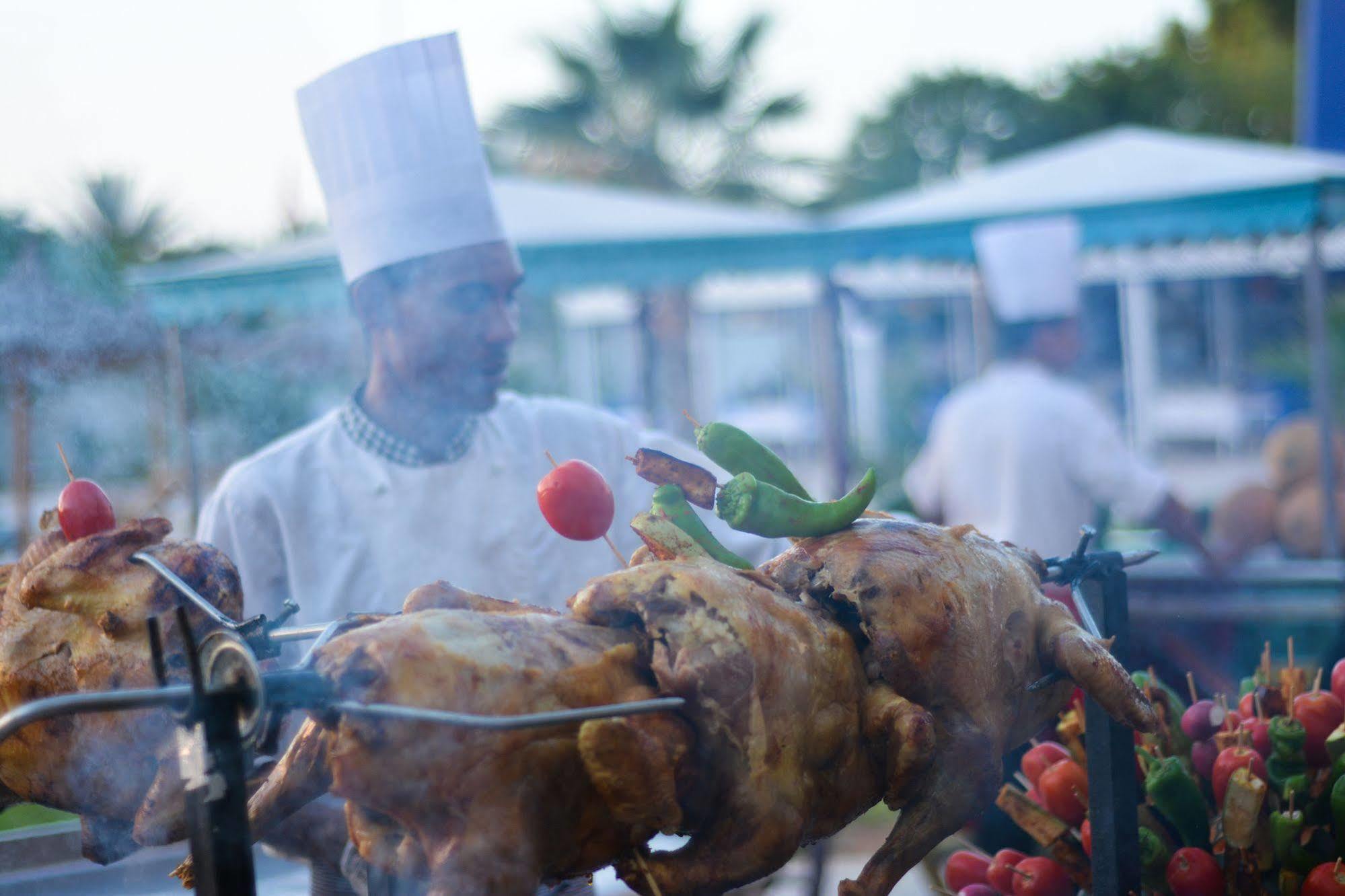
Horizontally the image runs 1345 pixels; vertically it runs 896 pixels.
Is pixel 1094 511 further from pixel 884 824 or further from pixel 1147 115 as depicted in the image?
pixel 1147 115

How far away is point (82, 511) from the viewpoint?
1.99 meters

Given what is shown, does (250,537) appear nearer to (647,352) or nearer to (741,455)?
(741,455)

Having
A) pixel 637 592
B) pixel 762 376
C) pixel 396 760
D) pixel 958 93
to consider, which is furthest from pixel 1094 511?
pixel 958 93

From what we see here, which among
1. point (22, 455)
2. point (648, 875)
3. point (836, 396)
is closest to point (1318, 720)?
point (648, 875)

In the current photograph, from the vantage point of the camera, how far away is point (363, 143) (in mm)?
2809

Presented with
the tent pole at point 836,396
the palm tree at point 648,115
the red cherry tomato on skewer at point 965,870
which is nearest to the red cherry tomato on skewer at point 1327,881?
the red cherry tomato on skewer at point 965,870

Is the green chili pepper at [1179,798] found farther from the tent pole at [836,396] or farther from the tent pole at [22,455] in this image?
the tent pole at [836,396]

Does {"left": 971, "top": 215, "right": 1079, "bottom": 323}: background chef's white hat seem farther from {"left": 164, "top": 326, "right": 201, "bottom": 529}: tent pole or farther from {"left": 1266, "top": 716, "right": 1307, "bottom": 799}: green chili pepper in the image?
{"left": 164, "top": 326, "right": 201, "bottom": 529}: tent pole

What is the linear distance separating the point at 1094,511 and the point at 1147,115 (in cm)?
2797

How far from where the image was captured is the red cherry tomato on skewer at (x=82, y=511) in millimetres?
1985

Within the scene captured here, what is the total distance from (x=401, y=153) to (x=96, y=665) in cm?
148

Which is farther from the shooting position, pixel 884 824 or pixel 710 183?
pixel 710 183

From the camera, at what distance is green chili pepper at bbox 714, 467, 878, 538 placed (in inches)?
66.1

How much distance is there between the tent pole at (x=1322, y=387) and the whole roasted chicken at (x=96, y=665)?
18.5 ft
